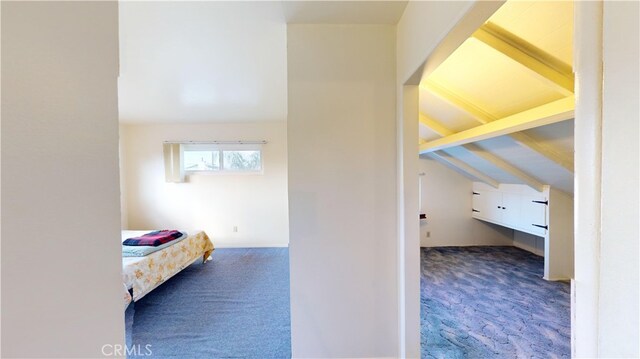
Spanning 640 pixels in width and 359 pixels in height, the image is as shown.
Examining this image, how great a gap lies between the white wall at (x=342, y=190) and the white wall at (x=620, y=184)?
4.08 ft

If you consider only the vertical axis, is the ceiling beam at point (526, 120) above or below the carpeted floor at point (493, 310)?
above

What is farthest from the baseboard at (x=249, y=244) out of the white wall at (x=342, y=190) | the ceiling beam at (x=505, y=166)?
the ceiling beam at (x=505, y=166)

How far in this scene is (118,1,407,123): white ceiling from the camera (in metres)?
1.40

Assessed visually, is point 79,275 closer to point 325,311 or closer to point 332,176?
point 332,176

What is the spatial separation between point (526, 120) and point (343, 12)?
58.7 inches

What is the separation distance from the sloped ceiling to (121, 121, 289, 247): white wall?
110 inches

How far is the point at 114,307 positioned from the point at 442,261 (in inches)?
163

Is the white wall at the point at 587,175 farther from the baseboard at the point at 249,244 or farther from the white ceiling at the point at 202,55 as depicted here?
the baseboard at the point at 249,244

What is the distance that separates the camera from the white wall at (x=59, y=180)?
328mm

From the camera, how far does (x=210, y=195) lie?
4.48 metres

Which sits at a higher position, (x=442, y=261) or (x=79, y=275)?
(x=79, y=275)

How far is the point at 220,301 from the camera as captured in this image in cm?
250

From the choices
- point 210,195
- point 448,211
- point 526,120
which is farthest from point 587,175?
point 210,195

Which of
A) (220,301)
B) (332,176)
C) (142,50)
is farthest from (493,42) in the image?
(220,301)
